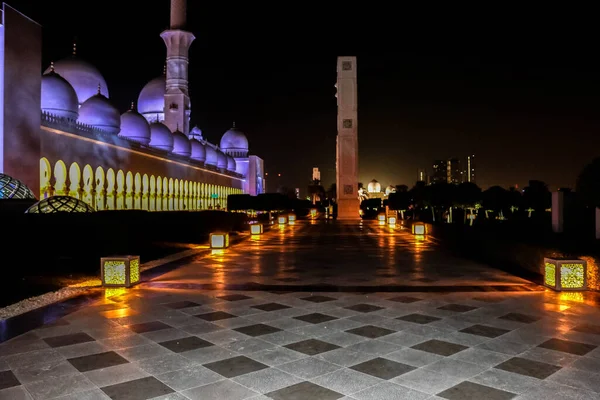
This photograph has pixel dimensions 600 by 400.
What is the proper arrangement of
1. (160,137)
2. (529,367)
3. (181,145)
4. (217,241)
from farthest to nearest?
(181,145) → (160,137) → (217,241) → (529,367)

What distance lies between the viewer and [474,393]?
3992 millimetres

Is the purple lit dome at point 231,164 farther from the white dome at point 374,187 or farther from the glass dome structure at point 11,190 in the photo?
the glass dome structure at point 11,190

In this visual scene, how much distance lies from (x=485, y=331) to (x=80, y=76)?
146 ft

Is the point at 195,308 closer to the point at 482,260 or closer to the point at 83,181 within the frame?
the point at 482,260

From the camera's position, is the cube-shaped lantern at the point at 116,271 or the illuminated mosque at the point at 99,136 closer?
the cube-shaped lantern at the point at 116,271

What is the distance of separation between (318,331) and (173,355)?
6.14 feet

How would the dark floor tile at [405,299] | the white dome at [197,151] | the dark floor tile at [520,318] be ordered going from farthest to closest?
the white dome at [197,151]
the dark floor tile at [405,299]
the dark floor tile at [520,318]

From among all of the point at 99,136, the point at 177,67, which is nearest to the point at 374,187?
the point at 177,67

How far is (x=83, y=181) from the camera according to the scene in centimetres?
3441

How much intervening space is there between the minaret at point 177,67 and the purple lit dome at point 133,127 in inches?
439

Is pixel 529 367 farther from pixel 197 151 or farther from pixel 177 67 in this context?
pixel 197 151

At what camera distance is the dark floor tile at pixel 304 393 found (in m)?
3.92

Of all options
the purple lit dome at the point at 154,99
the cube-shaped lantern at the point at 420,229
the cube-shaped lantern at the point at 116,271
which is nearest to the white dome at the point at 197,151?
the purple lit dome at the point at 154,99

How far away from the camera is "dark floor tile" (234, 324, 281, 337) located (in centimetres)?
591
